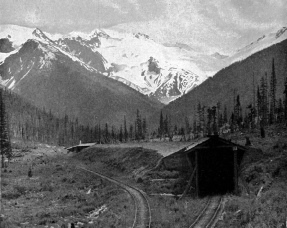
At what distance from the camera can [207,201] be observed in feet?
104

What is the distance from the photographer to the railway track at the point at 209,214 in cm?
Result: 2495

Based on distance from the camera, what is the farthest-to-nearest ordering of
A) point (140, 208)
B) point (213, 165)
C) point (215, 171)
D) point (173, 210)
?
point (213, 165) < point (215, 171) < point (140, 208) < point (173, 210)

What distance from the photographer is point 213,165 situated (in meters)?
36.2

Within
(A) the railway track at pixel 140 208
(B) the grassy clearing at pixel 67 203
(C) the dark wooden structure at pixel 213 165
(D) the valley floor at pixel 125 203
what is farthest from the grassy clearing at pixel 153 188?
(C) the dark wooden structure at pixel 213 165

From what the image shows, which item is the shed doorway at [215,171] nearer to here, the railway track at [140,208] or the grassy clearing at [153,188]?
the grassy clearing at [153,188]

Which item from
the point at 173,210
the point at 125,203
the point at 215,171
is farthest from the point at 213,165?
the point at 125,203

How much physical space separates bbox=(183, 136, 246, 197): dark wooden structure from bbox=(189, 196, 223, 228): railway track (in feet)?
10.6

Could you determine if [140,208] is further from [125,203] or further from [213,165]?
[213,165]

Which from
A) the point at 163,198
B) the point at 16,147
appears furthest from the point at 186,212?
Result: the point at 16,147

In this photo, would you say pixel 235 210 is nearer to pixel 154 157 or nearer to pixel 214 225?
pixel 214 225

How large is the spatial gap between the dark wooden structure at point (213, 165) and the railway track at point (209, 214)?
324cm

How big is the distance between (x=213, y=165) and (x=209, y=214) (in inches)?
370

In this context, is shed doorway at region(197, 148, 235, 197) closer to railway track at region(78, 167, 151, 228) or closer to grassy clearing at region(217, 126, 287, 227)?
grassy clearing at region(217, 126, 287, 227)

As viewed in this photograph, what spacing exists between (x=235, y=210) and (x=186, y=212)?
12.7ft
